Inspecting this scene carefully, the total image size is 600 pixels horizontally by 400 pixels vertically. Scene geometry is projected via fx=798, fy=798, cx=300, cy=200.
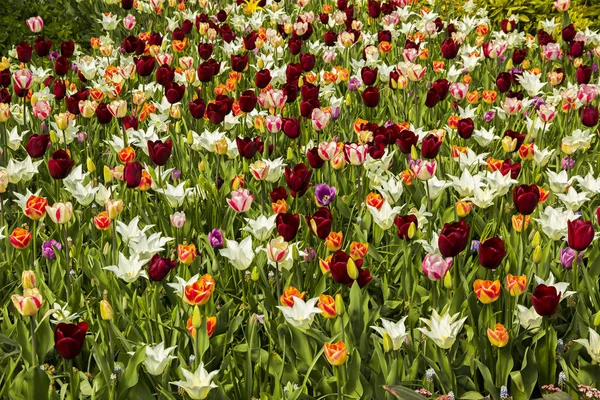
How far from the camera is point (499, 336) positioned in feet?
7.61

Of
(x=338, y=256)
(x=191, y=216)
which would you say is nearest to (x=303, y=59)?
(x=191, y=216)

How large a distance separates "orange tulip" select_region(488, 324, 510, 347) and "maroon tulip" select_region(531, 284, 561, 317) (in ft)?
0.41

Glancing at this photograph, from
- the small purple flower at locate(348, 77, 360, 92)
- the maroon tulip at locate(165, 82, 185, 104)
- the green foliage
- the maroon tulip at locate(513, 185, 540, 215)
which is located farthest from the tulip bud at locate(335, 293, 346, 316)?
the green foliage

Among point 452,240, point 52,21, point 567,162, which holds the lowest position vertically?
point 52,21

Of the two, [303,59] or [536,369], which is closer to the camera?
[536,369]

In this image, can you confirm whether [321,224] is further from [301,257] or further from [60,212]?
[60,212]

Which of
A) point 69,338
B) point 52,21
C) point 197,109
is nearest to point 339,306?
point 69,338

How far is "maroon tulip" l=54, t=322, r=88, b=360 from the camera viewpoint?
215cm

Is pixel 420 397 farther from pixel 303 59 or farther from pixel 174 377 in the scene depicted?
pixel 303 59

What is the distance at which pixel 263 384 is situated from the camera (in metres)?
2.41

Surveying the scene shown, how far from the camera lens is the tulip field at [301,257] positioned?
2402mm

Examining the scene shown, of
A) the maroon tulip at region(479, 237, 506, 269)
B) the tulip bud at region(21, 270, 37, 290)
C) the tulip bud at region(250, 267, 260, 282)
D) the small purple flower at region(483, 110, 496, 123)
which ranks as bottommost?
the small purple flower at region(483, 110, 496, 123)

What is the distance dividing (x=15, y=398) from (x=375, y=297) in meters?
1.38

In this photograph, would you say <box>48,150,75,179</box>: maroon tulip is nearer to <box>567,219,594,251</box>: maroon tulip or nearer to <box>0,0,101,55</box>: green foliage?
<box>567,219,594,251</box>: maroon tulip
